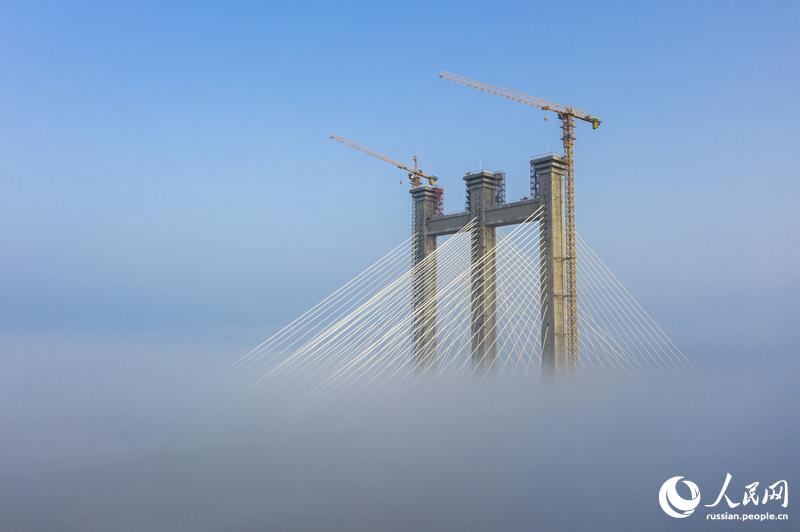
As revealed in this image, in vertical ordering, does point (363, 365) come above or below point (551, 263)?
below

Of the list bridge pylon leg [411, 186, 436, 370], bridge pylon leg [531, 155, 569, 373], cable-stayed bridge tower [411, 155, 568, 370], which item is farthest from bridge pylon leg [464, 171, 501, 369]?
bridge pylon leg [531, 155, 569, 373]

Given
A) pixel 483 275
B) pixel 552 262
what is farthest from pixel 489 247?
pixel 552 262

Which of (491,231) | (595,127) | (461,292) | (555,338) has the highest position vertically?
(595,127)

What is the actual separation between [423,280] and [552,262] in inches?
502

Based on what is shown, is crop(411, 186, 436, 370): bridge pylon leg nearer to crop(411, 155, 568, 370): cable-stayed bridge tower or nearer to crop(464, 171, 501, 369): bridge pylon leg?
crop(411, 155, 568, 370): cable-stayed bridge tower

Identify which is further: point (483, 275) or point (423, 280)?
point (423, 280)

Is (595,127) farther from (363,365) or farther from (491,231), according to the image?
(363,365)

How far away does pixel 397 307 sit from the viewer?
4288cm

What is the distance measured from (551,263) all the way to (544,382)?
7.66 meters

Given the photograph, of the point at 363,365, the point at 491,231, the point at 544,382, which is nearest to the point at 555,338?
the point at 544,382

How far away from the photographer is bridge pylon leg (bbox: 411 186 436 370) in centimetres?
5406

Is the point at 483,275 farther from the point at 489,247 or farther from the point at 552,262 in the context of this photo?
the point at 552,262

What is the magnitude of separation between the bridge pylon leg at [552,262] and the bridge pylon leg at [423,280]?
→ 1061cm

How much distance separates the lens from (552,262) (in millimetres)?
44656
